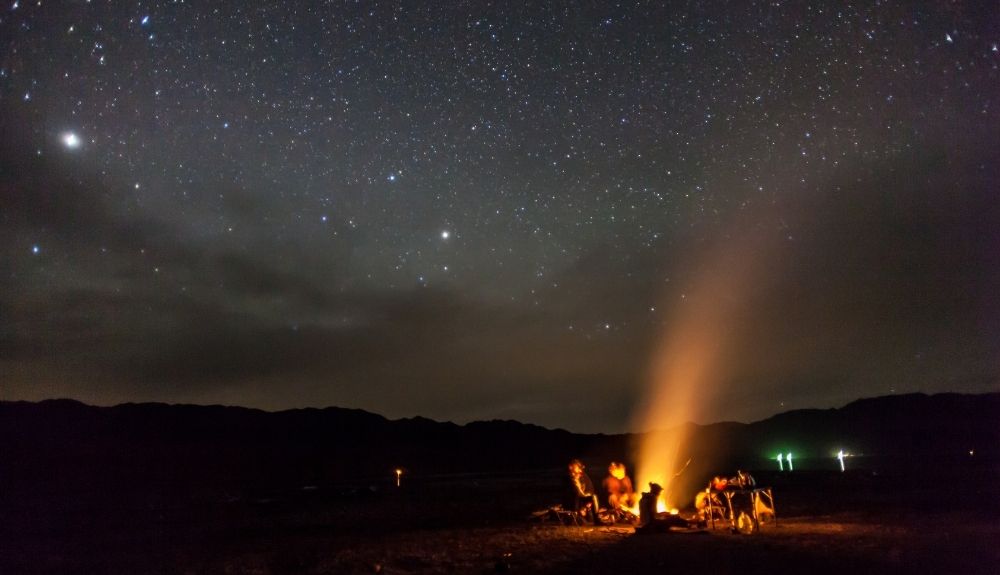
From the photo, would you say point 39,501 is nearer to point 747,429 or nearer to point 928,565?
point 928,565

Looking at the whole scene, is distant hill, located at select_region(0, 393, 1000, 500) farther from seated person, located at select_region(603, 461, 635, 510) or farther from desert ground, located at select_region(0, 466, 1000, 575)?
seated person, located at select_region(603, 461, 635, 510)

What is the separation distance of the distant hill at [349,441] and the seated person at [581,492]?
45986 mm

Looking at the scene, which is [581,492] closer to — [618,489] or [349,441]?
[618,489]

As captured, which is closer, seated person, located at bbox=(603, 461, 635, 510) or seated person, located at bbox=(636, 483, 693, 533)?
seated person, located at bbox=(636, 483, 693, 533)

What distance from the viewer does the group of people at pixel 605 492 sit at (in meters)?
20.3

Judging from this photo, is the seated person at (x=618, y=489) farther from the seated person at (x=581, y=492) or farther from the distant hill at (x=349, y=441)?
the distant hill at (x=349, y=441)

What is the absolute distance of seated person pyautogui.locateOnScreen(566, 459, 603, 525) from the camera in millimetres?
20312

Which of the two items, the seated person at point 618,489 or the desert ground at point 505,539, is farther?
the seated person at point 618,489

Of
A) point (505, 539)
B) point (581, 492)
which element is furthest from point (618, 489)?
point (505, 539)

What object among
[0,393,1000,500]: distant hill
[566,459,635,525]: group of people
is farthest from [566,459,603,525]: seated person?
[0,393,1000,500]: distant hill

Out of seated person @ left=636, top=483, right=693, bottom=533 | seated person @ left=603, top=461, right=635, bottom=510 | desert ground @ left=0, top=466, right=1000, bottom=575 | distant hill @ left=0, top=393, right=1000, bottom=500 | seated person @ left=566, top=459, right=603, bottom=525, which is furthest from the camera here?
distant hill @ left=0, top=393, right=1000, bottom=500

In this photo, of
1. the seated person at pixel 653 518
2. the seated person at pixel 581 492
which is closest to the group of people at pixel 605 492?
the seated person at pixel 581 492

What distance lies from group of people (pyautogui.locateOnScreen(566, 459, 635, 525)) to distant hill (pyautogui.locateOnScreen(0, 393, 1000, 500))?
46.1 m

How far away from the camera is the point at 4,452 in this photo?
84.8m
